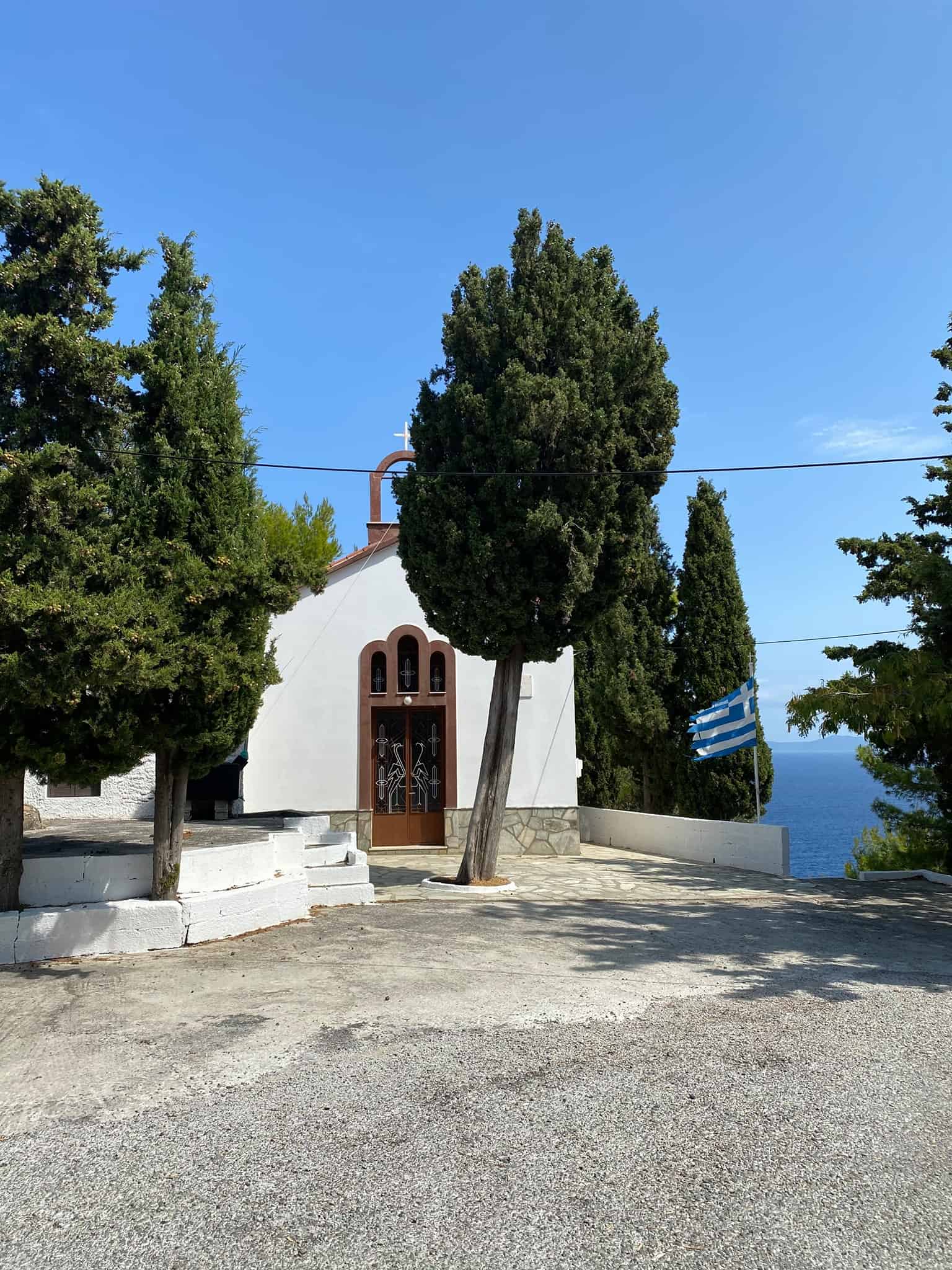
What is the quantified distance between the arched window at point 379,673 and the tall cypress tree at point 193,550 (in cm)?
777

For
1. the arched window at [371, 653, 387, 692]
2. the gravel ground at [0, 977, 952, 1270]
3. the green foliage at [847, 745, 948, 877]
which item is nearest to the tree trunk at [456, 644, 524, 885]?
the arched window at [371, 653, 387, 692]

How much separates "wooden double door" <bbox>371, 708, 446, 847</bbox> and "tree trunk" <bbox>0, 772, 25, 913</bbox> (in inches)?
337

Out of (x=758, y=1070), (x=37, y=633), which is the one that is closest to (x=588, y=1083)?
(x=758, y=1070)

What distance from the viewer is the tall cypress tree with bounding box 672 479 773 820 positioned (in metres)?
20.1

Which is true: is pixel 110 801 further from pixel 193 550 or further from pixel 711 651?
pixel 711 651

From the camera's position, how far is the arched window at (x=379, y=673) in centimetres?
1606

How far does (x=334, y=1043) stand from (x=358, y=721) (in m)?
10.5

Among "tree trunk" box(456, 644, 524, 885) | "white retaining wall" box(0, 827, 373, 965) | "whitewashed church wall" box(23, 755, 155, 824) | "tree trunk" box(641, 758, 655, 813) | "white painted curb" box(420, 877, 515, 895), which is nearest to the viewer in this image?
"white retaining wall" box(0, 827, 373, 965)

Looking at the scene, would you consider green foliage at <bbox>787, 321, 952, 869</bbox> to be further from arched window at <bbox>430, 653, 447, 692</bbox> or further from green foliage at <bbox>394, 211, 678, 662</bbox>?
arched window at <bbox>430, 653, 447, 692</bbox>

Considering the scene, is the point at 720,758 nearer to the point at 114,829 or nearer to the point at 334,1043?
the point at 114,829

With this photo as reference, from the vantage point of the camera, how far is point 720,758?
792 inches

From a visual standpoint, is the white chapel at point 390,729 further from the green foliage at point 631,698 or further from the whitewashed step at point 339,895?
the whitewashed step at point 339,895

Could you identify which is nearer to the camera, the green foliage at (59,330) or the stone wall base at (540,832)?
the green foliage at (59,330)

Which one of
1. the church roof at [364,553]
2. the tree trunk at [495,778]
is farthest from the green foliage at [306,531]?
the tree trunk at [495,778]
